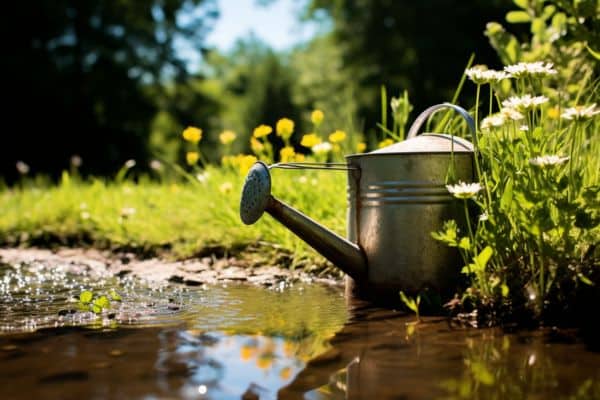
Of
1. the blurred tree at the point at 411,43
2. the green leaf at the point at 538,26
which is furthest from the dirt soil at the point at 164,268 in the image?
the blurred tree at the point at 411,43

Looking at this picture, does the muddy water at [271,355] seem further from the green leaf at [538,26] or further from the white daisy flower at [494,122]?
the green leaf at [538,26]

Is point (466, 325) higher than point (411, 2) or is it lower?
lower

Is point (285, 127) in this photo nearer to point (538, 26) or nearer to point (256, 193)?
point (256, 193)

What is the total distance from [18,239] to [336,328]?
369 centimetres

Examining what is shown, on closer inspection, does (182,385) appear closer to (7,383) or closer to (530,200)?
(7,383)

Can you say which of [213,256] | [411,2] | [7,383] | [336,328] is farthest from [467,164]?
[411,2]

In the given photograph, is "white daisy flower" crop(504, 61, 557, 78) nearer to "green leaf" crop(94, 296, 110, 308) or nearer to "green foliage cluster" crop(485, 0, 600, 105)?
"green foliage cluster" crop(485, 0, 600, 105)

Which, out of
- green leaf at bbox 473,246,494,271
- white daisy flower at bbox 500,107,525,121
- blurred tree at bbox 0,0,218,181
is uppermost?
blurred tree at bbox 0,0,218,181

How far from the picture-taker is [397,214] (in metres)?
2.25

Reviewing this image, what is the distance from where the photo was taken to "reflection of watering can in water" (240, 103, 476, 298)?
2.23 meters

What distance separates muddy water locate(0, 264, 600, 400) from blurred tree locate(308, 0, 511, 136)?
519 inches

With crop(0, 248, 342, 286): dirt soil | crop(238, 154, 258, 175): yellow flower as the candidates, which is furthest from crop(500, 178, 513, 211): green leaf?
crop(238, 154, 258, 175): yellow flower

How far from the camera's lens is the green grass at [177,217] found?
11.6 feet

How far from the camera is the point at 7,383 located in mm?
1425
